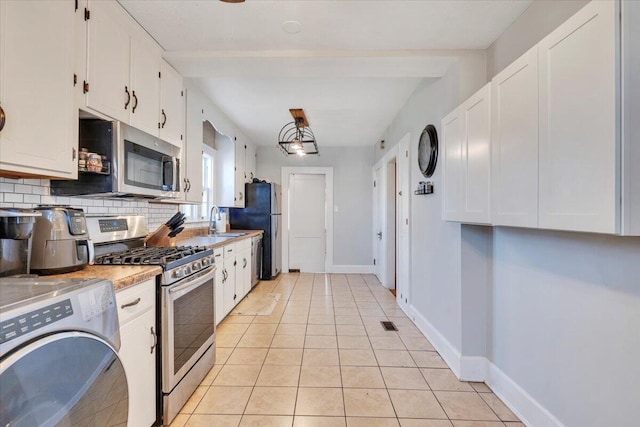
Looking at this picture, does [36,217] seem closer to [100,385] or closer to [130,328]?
[130,328]

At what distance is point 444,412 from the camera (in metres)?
1.87

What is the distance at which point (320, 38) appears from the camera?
215cm

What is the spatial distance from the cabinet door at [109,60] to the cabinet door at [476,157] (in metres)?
2.21

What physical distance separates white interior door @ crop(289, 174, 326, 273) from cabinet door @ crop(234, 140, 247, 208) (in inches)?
49.2

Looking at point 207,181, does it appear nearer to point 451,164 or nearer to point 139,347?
point 139,347

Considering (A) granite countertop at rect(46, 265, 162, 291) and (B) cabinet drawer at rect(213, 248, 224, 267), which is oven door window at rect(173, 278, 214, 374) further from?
(B) cabinet drawer at rect(213, 248, 224, 267)

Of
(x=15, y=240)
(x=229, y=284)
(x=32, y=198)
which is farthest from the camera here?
(x=229, y=284)

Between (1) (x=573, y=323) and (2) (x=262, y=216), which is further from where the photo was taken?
(2) (x=262, y=216)

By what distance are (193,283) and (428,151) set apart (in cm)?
223

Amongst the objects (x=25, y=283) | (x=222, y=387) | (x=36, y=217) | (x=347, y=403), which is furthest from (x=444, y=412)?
(x=36, y=217)

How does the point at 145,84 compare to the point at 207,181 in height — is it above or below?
above

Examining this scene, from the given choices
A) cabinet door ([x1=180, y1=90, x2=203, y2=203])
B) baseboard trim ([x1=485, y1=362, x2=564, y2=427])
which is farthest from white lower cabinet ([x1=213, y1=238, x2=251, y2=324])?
baseboard trim ([x1=485, y1=362, x2=564, y2=427])

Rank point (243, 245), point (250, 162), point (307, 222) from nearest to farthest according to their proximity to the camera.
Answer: point (243, 245) < point (250, 162) < point (307, 222)

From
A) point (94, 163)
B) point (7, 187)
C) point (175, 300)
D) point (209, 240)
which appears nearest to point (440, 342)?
point (175, 300)
